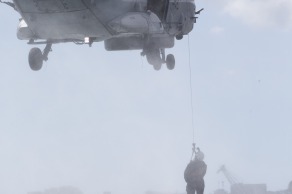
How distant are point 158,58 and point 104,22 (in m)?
4.35

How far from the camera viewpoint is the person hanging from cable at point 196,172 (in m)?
15.3

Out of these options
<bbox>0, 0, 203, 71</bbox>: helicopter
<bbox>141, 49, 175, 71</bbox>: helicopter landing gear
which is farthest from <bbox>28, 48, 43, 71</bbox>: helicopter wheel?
<bbox>141, 49, 175, 71</bbox>: helicopter landing gear

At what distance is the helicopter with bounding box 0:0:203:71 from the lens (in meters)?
16.0

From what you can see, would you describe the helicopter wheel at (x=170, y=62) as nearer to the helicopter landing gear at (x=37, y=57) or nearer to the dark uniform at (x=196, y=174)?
the helicopter landing gear at (x=37, y=57)

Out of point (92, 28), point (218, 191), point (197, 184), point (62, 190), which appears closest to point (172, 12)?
point (92, 28)

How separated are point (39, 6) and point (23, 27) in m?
2.06

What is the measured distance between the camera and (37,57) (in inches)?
719

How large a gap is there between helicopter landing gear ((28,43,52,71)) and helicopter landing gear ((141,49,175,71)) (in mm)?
3647

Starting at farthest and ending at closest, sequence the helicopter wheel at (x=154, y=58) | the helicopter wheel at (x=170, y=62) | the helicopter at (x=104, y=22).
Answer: the helicopter wheel at (x=170, y=62) < the helicopter wheel at (x=154, y=58) < the helicopter at (x=104, y=22)

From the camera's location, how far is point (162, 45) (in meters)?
20.4

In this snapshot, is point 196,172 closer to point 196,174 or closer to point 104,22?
point 196,174

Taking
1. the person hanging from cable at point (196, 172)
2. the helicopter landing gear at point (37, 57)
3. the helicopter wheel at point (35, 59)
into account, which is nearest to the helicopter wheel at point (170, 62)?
the helicopter landing gear at point (37, 57)

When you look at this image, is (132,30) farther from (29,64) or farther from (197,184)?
(197,184)

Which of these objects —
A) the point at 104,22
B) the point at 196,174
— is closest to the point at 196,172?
Answer: the point at 196,174
